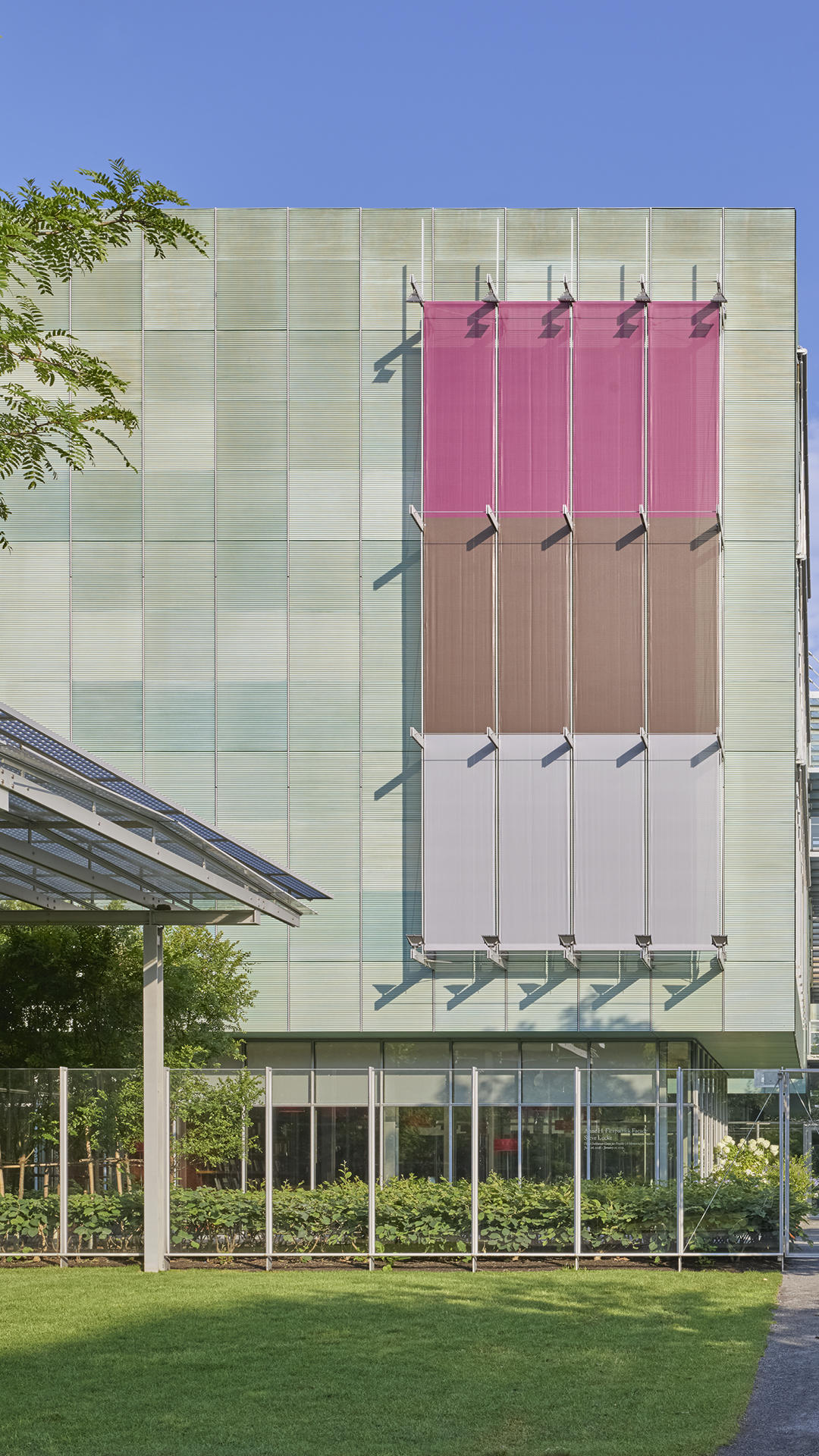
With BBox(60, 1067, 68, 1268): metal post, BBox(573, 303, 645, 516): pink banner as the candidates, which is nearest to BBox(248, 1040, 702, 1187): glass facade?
BBox(60, 1067, 68, 1268): metal post

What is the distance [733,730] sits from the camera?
30219 mm

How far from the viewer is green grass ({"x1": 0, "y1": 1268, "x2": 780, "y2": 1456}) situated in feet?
A: 37.7

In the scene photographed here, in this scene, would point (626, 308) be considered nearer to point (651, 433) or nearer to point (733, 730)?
point (651, 433)

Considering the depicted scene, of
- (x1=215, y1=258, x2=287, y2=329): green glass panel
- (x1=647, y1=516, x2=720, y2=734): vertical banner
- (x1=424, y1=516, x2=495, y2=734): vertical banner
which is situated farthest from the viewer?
(x1=215, y1=258, x2=287, y2=329): green glass panel

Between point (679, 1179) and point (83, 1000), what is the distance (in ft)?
31.6

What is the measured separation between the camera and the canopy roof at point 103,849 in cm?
1492

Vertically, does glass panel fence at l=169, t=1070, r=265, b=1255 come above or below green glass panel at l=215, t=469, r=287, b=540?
below

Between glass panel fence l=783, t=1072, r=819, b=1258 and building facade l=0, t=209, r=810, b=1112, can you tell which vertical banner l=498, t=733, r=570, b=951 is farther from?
glass panel fence l=783, t=1072, r=819, b=1258

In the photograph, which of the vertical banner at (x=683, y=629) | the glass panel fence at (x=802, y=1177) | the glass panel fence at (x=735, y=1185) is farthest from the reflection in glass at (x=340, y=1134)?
the vertical banner at (x=683, y=629)

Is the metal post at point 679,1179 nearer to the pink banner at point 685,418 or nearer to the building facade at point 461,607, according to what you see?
the building facade at point 461,607

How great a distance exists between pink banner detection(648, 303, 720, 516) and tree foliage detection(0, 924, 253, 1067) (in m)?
12.5

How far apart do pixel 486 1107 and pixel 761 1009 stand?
5479 mm

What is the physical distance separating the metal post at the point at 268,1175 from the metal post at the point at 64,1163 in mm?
2604

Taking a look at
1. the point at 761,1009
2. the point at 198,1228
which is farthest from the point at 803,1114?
the point at 198,1228
